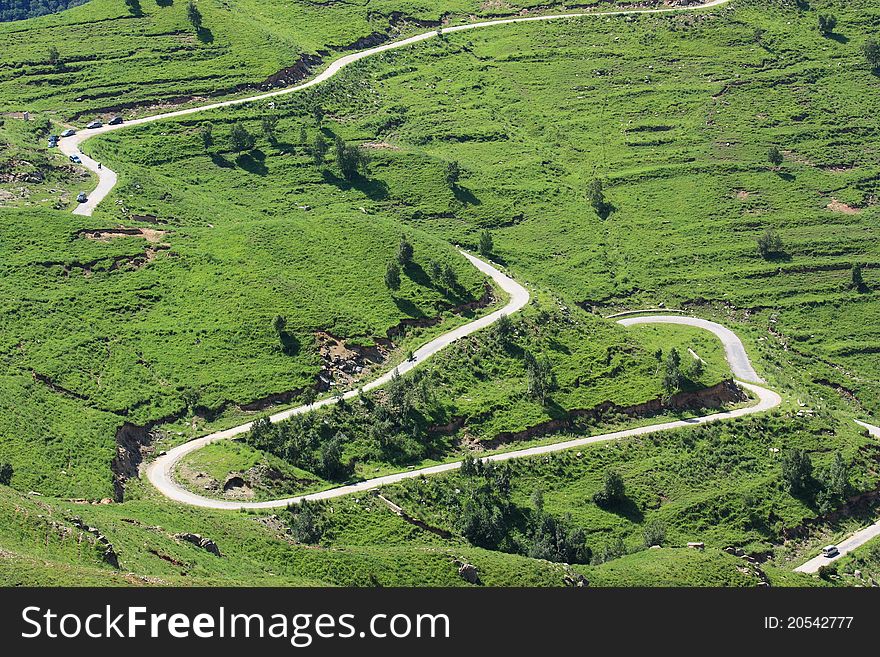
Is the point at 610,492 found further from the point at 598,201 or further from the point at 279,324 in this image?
the point at 598,201

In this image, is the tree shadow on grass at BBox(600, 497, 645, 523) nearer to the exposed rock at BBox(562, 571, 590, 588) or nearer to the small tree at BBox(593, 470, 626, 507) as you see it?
the small tree at BBox(593, 470, 626, 507)

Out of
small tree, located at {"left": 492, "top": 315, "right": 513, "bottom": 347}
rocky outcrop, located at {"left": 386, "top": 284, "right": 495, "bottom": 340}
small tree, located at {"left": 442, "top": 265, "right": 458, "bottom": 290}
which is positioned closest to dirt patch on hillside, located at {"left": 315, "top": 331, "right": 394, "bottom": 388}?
rocky outcrop, located at {"left": 386, "top": 284, "right": 495, "bottom": 340}

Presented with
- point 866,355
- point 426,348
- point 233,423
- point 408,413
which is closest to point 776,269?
point 866,355

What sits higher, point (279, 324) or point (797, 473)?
point (279, 324)

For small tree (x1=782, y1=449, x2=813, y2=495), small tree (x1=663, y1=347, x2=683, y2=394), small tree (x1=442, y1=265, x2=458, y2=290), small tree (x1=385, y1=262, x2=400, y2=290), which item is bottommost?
small tree (x1=782, y1=449, x2=813, y2=495)

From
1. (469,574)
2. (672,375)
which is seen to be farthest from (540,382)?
(469,574)

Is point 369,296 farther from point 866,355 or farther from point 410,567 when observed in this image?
point 866,355
